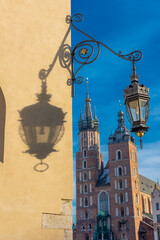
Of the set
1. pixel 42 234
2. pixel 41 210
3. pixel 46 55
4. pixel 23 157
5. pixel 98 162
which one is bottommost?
pixel 42 234

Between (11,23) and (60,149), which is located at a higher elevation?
(11,23)

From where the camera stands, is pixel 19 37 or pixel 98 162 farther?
pixel 98 162

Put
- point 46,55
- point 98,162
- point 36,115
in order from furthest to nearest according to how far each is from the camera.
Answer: point 98,162 < point 46,55 < point 36,115

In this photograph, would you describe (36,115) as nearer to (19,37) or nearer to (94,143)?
(19,37)

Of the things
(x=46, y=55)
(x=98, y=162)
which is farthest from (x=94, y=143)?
(x=46, y=55)

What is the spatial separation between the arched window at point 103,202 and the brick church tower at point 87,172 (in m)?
1.01

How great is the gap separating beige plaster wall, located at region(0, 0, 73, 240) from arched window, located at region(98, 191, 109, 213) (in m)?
54.8

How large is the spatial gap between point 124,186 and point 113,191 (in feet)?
7.43

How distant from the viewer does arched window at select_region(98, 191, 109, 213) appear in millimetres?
57156

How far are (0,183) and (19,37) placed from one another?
7.51ft

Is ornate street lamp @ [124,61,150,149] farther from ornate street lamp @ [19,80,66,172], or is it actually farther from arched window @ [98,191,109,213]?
arched window @ [98,191,109,213]

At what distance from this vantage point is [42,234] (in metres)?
4.05

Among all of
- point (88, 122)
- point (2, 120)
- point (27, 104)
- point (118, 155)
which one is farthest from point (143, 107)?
point (88, 122)

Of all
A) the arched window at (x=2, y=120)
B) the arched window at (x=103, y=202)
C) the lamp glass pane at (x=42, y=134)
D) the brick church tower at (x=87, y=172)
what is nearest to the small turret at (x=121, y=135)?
the brick church tower at (x=87, y=172)
